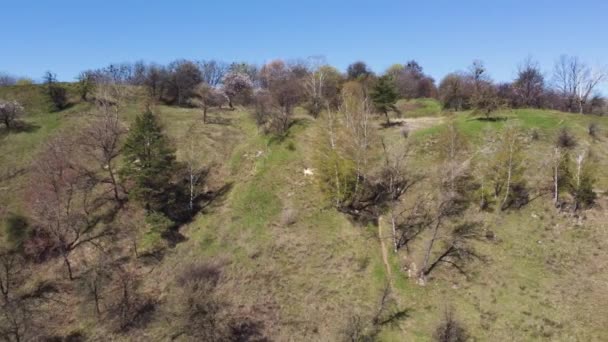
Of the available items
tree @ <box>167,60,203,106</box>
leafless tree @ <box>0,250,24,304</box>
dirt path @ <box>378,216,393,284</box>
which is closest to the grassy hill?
dirt path @ <box>378,216,393,284</box>

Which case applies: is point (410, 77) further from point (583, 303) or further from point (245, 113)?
point (583, 303)

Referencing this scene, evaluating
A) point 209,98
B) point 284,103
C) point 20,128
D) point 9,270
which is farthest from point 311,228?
point 20,128

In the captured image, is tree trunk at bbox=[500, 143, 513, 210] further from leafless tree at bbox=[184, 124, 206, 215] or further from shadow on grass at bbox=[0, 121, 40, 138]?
shadow on grass at bbox=[0, 121, 40, 138]

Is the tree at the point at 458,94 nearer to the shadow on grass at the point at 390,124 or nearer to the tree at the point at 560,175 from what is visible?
the shadow on grass at the point at 390,124

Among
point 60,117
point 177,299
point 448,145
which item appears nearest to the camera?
point 177,299

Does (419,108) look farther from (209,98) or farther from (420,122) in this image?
(209,98)

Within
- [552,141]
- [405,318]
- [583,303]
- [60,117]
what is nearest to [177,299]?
[405,318]
